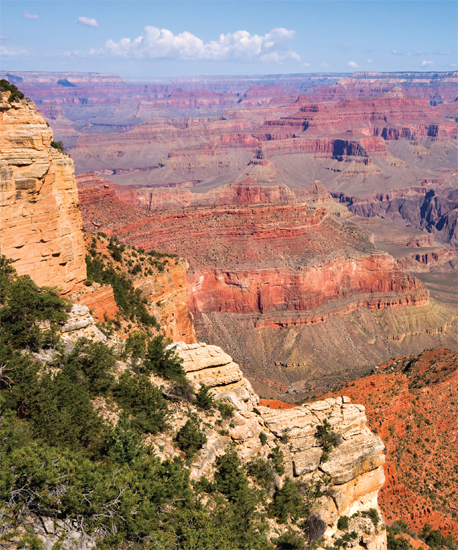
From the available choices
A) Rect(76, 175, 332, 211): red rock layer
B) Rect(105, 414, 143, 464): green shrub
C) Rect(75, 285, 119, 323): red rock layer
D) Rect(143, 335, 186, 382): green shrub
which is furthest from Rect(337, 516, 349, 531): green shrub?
Rect(76, 175, 332, 211): red rock layer

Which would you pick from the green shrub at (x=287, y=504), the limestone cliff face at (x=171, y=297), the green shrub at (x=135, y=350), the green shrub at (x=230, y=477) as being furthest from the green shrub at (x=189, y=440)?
the limestone cliff face at (x=171, y=297)

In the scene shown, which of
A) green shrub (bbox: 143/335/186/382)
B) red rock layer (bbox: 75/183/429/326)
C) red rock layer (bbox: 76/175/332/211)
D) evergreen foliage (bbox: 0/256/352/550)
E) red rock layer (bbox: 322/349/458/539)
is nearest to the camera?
evergreen foliage (bbox: 0/256/352/550)

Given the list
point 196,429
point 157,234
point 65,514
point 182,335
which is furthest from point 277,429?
point 157,234

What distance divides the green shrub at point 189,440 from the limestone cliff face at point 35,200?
9.47 m

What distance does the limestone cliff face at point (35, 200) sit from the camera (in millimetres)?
21062

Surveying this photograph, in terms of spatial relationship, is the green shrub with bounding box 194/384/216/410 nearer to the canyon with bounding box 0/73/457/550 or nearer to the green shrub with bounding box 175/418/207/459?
the canyon with bounding box 0/73/457/550

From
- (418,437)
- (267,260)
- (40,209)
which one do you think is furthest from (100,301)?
(267,260)

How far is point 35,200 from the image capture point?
22.4 m

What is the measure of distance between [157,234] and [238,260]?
42.1 feet

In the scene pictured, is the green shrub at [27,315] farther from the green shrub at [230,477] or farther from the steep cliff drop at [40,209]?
the green shrub at [230,477]

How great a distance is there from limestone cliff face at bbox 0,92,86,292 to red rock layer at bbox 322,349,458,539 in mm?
23714

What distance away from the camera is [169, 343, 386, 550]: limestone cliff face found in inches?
821

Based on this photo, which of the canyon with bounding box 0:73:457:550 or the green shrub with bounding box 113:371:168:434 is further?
the canyon with bounding box 0:73:457:550

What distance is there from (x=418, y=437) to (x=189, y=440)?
23.6 metres
